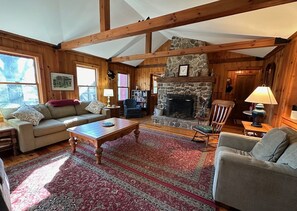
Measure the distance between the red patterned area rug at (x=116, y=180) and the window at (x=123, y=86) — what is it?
391cm

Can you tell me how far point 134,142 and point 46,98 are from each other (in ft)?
9.08

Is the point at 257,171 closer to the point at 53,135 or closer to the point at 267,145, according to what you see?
the point at 267,145

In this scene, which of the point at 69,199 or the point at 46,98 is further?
the point at 46,98

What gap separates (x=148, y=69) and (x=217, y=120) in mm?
4203

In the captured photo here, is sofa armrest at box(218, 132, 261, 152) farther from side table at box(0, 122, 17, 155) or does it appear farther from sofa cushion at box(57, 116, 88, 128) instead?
side table at box(0, 122, 17, 155)

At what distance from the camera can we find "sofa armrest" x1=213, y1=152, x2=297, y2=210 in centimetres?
116

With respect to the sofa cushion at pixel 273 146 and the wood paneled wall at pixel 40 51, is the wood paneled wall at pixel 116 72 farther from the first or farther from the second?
the sofa cushion at pixel 273 146

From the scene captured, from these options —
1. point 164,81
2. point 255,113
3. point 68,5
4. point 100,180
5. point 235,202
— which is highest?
point 68,5

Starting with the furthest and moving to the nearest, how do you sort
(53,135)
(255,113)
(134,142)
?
1. (134,142)
2. (53,135)
3. (255,113)

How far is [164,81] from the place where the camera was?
5098mm

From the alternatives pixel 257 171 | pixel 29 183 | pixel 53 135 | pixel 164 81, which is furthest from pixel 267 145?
pixel 164 81

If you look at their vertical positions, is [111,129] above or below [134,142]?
above

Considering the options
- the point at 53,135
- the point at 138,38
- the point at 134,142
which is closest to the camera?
the point at 53,135

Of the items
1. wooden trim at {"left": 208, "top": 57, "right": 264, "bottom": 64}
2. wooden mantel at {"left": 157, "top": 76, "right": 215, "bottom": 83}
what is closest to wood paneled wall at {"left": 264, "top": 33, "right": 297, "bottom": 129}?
wooden trim at {"left": 208, "top": 57, "right": 264, "bottom": 64}
